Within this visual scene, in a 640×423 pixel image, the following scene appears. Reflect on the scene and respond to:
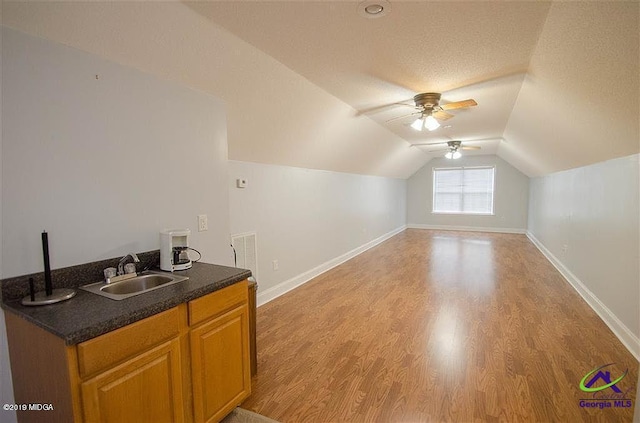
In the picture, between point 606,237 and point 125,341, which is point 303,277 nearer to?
point 125,341

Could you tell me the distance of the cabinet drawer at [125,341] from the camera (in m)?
1.18

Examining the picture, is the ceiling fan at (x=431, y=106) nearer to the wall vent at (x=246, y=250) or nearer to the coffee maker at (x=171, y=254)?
the wall vent at (x=246, y=250)

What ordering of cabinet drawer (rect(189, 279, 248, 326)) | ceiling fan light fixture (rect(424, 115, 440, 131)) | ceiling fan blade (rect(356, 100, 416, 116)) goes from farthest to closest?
ceiling fan blade (rect(356, 100, 416, 116)) → ceiling fan light fixture (rect(424, 115, 440, 131)) → cabinet drawer (rect(189, 279, 248, 326))

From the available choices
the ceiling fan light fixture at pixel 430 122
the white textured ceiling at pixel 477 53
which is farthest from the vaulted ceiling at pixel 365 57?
the ceiling fan light fixture at pixel 430 122

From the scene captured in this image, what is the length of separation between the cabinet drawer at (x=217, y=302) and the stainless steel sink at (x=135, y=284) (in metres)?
0.24

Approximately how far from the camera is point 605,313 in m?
3.17

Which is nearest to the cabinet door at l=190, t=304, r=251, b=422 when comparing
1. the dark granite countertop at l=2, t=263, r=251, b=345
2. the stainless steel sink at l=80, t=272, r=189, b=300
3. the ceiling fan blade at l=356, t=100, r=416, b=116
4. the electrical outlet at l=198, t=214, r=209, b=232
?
the dark granite countertop at l=2, t=263, r=251, b=345

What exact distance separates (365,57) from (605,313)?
11.8 feet

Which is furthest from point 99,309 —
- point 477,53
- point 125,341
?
point 477,53

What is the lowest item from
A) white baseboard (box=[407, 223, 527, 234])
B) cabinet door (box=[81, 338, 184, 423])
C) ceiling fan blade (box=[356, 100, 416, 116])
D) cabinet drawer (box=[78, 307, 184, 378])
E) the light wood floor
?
the light wood floor

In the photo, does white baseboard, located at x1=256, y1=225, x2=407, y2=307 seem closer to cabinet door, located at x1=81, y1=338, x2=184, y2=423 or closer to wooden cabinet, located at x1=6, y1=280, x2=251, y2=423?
wooden cabinet, located at x1=6, y1=280, x2=251, y2=423

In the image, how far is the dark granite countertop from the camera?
117cm

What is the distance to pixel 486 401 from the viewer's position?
2023mm

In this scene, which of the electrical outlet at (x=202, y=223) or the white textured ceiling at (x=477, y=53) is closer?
the white textured ceiling at (x=477, y=53)
